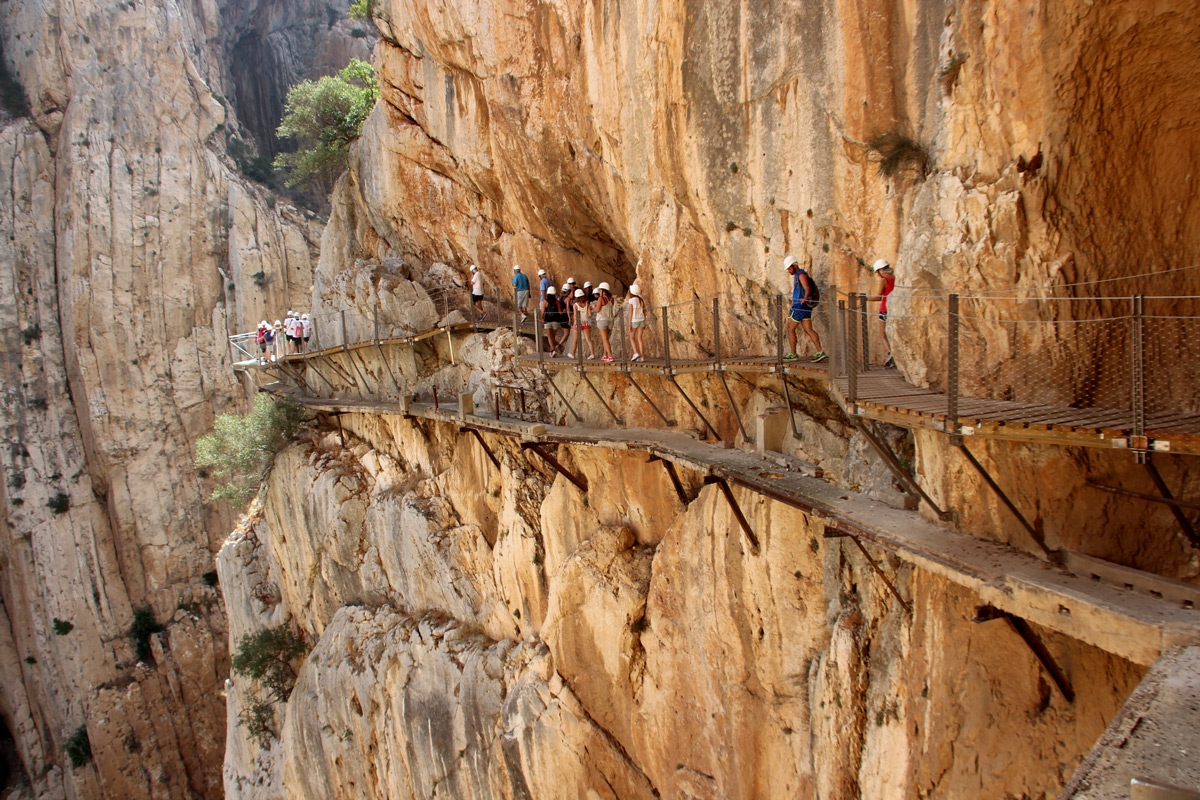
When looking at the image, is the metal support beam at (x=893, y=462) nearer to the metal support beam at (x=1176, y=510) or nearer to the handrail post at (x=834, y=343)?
the handrail post at (x=834, y=343)

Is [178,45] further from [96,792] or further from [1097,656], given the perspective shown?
[1097,656]

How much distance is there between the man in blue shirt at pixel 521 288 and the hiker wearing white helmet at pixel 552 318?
1064mm

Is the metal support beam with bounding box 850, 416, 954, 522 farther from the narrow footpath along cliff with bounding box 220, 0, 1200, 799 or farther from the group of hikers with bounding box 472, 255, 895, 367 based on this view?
the group of hikers with bounding box 472, 255, 895, 367

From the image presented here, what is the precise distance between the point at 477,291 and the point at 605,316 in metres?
5.63

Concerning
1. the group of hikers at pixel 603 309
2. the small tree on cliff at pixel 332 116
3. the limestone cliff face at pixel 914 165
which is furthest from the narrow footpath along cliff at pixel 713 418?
the small tree on cliff at pixel 332 116

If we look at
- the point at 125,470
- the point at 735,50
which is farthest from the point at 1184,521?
the point at 125,470

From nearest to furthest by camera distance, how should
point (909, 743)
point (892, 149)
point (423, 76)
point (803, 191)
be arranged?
point (909, 743) < point (892, 149) < point (803, 191) < point (423, 76)

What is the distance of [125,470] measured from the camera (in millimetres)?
36312

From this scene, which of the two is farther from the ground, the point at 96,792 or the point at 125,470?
the point at 125,470

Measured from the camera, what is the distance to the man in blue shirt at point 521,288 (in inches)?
636

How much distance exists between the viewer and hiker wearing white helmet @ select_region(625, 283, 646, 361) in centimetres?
1191

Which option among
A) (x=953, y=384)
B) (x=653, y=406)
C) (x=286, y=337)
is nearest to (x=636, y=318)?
(x=653, y=406)

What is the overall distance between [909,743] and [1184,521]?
3046 mm

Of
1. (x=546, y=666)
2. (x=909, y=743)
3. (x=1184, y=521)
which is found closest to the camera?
(x=1184, y=521)
